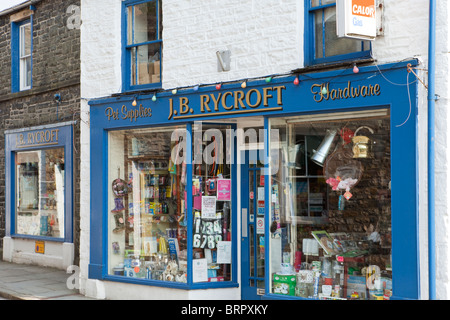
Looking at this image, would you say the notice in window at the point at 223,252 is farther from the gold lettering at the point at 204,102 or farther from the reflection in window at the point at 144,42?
the reflection in window at the point at 144,42

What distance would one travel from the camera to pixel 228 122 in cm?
877

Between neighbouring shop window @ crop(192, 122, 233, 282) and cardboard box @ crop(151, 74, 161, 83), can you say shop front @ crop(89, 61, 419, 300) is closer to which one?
neighbouring shop window @ crop(192, 122, 233, 282)

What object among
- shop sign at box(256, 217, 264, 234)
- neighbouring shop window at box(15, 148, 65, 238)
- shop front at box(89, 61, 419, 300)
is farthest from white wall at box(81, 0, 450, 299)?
neighbouring shop window at box(15, 148, 65, 238)

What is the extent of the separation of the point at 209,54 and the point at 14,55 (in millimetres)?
7145

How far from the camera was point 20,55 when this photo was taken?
13.8 meters

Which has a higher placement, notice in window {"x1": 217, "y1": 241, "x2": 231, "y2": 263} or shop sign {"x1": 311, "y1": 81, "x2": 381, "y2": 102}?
shop sign {"x1": 311, "y1": 81, "x2": 381, "y2": 102}

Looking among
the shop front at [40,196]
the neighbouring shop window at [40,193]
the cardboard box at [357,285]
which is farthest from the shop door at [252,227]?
the neighbouring shop window at [40,193]

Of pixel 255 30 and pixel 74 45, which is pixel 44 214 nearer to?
pixel 74 45

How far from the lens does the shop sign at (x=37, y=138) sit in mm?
12545

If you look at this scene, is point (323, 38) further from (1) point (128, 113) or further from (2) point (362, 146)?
(1) point (128, 113)

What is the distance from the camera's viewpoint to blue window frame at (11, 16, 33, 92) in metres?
13.7

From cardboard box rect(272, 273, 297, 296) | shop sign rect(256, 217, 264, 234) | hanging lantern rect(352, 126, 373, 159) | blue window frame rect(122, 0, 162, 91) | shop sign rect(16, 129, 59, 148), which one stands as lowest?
cardboard box rect(272, 273, 297, 296)

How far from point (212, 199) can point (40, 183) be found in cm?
592

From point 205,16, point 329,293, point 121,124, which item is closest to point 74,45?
point 121,124
